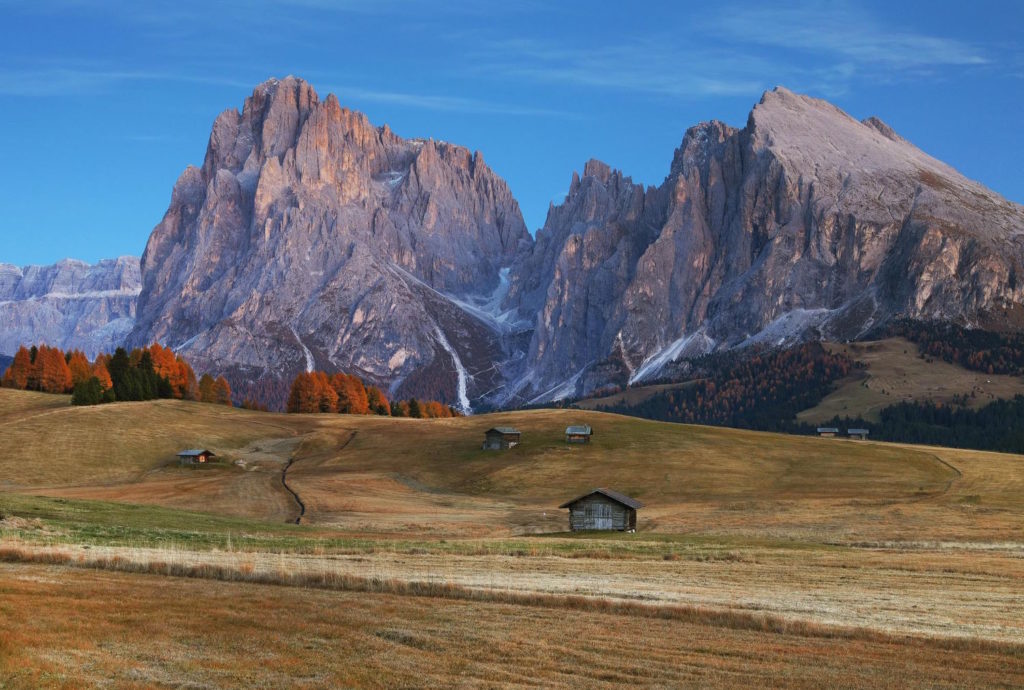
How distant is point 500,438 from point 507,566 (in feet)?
305

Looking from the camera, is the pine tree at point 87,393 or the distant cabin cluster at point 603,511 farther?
the pine tree at point 87,393

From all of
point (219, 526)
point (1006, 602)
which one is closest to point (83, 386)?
point (219, 526)

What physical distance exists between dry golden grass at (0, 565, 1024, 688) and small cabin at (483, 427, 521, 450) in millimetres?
107585

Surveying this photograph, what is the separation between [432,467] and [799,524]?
5701cm

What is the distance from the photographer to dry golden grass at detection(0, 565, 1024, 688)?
23.6 meters

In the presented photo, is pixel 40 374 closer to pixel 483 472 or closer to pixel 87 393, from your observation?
pixel 87 393

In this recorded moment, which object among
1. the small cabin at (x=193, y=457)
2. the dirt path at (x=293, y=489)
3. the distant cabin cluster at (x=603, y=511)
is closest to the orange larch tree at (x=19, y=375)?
the dirt path at (x=293, y=489)

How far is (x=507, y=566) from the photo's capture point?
49.6m

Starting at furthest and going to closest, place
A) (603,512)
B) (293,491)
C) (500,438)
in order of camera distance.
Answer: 1. (500,438)
2. (293,491)
3. (603,512)

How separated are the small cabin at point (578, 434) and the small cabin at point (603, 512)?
5515 cm

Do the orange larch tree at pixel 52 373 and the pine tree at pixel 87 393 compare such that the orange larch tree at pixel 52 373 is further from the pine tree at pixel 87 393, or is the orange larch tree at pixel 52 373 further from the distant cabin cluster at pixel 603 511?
the distant cabin cluster at pixel 603 511

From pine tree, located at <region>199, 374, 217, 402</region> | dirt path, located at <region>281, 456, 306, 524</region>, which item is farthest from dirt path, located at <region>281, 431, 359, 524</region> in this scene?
pine tree, located at <region>199, 374, 217, 402</region>

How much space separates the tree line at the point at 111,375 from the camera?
16825 centimetres

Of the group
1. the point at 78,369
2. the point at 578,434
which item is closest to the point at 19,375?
the point at 78,369
